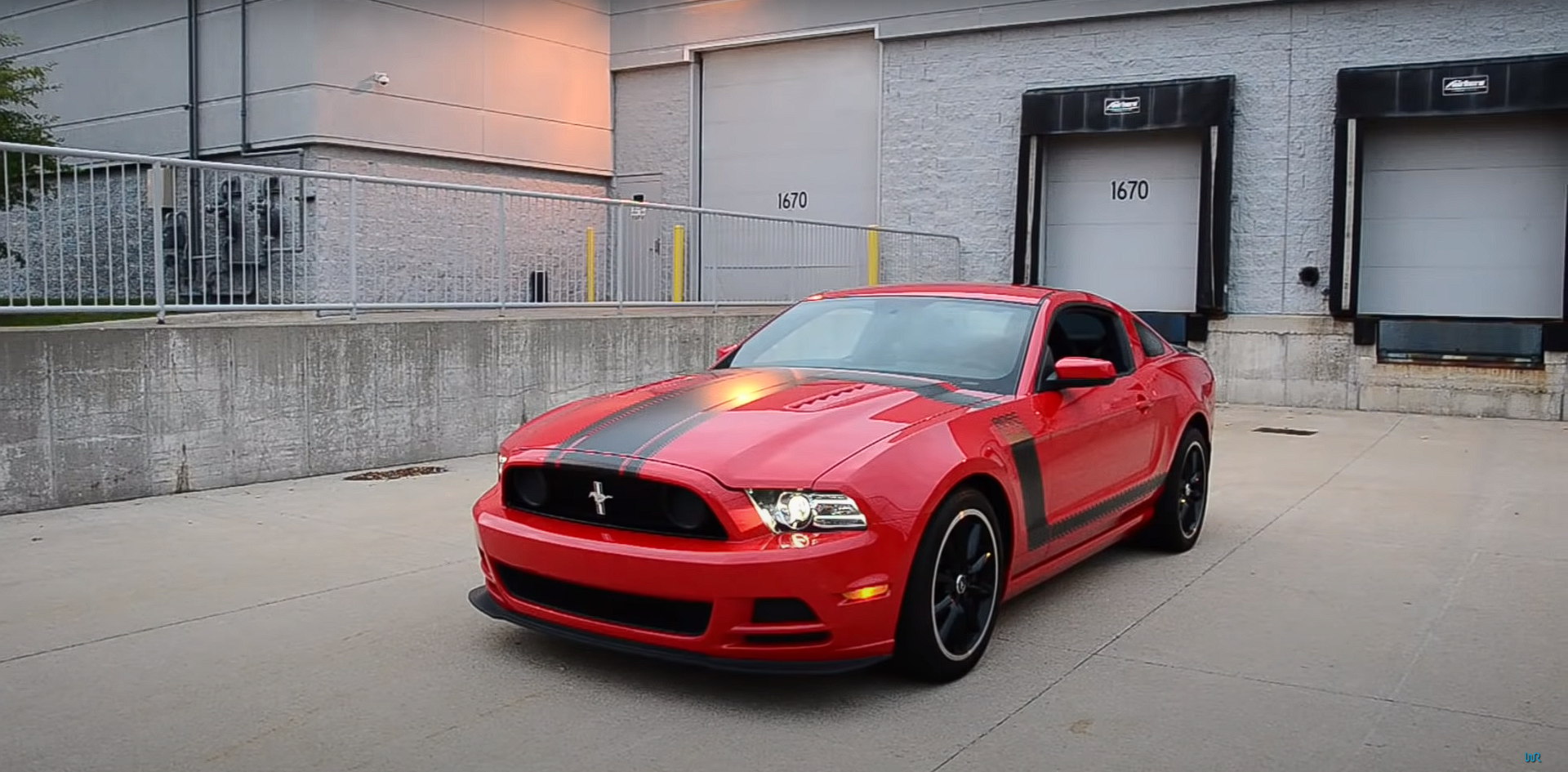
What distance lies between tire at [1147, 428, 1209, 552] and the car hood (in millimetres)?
2129

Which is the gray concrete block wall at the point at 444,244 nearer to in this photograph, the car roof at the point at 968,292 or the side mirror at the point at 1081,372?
the car roof at the point at 968,292

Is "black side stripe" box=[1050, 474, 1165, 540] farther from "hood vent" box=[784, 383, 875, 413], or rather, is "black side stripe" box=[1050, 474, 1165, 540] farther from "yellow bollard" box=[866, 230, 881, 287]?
"yellow bollard" box=[866, 230, 881, 287]

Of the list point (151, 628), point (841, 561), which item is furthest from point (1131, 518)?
point (151, 628)

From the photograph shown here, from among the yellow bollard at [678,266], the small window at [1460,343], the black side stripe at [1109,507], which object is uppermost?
the yellow bollard at [678,266]

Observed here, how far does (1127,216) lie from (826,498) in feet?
47.4

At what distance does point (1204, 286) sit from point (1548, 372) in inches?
Answer: 155

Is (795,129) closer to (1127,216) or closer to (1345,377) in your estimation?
(1127,216)

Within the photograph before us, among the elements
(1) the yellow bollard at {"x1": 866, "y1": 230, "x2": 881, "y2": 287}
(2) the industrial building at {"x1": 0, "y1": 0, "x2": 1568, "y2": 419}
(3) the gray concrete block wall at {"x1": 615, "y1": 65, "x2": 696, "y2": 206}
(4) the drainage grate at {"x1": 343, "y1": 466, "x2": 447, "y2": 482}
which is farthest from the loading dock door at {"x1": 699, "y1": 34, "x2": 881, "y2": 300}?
(4) the drainage grate at {"x1": 343, "y1": 466, "x2": 447, "y2": 482}

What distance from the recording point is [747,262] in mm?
16062

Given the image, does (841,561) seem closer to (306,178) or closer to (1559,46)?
(306,178)

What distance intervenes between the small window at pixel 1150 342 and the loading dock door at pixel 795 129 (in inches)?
501

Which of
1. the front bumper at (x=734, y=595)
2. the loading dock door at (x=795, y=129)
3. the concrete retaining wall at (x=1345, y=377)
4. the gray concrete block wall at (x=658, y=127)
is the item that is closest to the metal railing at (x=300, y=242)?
the front bumper at (x=734, y=595)

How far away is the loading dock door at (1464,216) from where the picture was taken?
15.1 metres

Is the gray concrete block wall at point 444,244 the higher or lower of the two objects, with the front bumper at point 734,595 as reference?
higher
